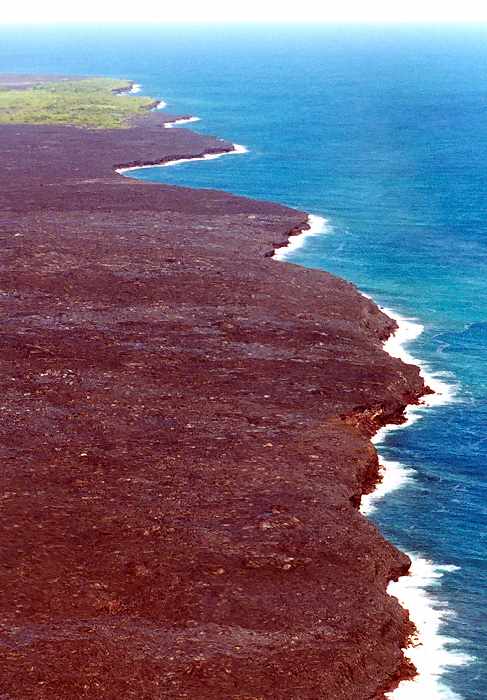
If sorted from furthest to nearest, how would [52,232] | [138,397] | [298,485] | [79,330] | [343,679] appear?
[52,232]
[79,330]
[138,397]
[298,485]
[343,679]

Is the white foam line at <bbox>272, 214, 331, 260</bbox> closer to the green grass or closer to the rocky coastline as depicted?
the rocky coastline

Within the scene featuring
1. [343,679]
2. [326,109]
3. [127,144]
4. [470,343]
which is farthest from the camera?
[326,109]

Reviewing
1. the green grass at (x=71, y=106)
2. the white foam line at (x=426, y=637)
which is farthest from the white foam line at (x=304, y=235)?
the green grass at (x=71, y=106)

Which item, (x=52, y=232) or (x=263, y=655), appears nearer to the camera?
(x=263, y=655)

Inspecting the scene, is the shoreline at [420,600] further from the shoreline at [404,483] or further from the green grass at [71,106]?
the green grass at [71,106]

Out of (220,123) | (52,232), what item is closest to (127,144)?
(220,123)

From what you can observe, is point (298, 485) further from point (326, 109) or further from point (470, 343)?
point (326, 109)

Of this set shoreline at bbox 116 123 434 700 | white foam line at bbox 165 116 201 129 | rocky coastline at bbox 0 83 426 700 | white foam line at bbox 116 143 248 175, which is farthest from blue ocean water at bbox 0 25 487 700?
rocky coastline at bbox 0 83 426 700
